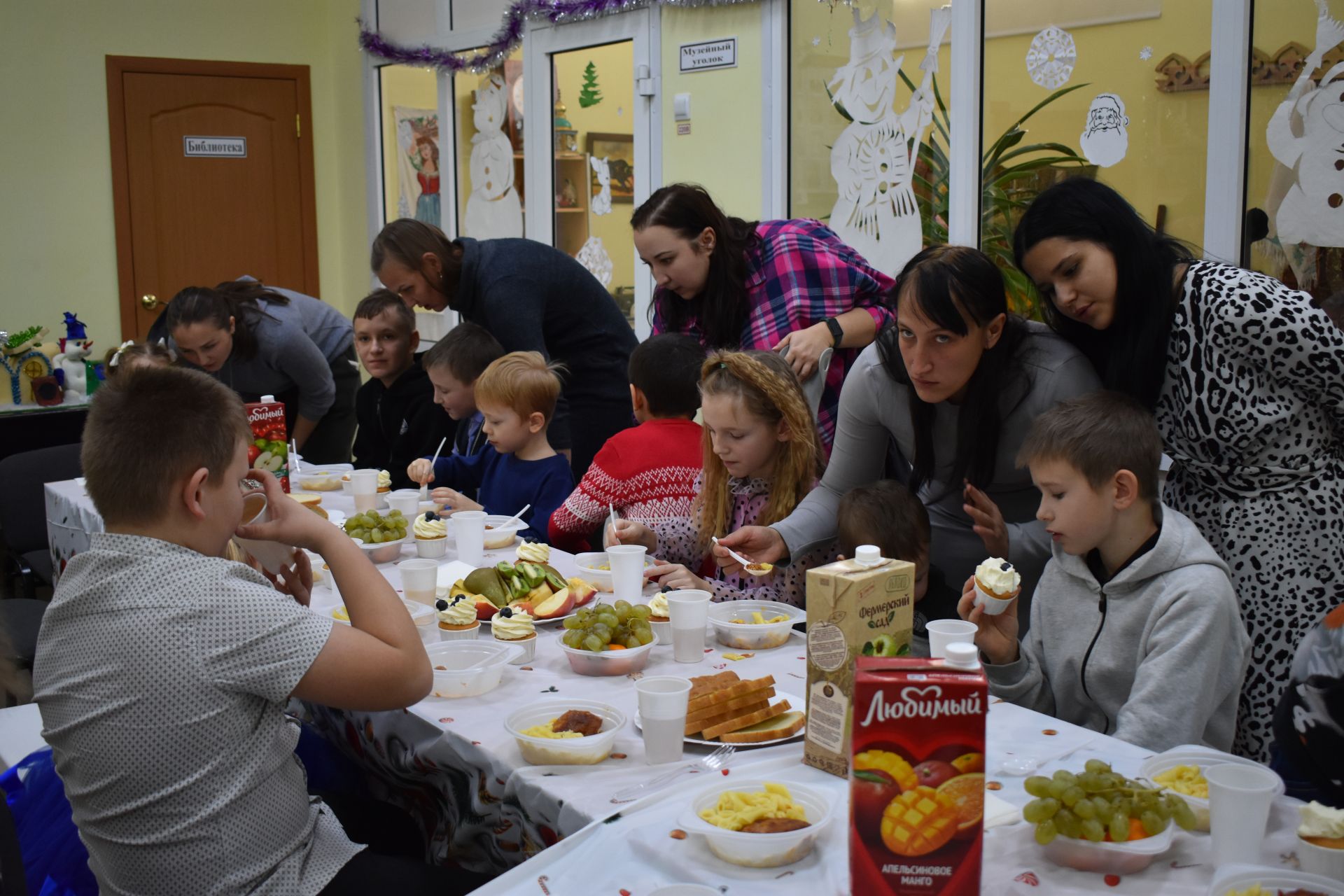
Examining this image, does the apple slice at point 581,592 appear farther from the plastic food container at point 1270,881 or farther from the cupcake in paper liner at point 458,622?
the plastic food container at point 1270,881

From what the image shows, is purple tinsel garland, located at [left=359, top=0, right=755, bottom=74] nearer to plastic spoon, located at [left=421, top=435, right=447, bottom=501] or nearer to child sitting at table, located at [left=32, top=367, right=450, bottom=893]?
plastic spoon, located at [left=421, top=435, right=447, bottom=501]

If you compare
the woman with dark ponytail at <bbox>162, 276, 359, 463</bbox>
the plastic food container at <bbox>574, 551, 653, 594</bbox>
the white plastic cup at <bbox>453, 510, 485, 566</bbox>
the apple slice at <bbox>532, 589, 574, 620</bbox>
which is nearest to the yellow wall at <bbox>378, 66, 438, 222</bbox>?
the woman with dark ponytail at <bbox>162, 276, 359, 463</bbox>

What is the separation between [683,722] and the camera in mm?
1522

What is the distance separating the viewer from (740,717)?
1.61m

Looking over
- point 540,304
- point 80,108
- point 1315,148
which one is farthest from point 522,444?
point 80,108

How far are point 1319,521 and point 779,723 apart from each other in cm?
120

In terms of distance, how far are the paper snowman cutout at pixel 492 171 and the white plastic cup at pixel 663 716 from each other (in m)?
5.29

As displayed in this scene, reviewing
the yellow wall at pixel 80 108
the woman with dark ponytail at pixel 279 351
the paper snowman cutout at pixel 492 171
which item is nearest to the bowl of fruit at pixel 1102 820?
the woman with dark ponytail at pixel 279 351

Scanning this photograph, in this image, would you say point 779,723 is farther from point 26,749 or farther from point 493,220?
point 493,220

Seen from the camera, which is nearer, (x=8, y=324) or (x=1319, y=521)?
(x=1319, y=521)

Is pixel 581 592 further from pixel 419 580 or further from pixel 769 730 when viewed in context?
pixel 769 730

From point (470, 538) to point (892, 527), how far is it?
3.12 feet

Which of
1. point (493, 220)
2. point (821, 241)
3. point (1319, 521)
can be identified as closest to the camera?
point (1319, 521)

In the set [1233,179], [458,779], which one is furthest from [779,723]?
[1233,179]
